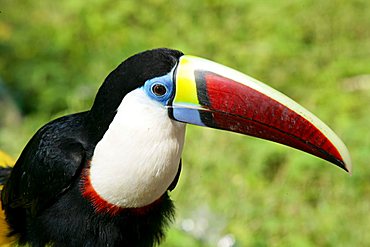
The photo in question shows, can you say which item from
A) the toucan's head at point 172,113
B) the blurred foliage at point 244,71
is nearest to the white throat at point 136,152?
the toucan's head at point 172,113

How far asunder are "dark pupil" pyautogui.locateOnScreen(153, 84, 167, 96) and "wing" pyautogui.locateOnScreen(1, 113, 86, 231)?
323 millimetres

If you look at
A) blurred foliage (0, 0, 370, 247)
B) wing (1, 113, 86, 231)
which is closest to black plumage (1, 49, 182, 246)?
wing (1, 113, 86, 231)

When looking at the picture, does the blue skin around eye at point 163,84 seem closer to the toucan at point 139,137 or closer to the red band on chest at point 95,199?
the toucan at point 139,137

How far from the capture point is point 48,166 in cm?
232

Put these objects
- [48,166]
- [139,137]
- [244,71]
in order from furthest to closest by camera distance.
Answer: [244,71]
[48,166]
[139,137]

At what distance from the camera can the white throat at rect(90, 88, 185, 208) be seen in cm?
216

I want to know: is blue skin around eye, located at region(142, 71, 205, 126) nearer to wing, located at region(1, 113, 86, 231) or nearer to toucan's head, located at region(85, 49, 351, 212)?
toucan's head, located at region(85, 49, 351, 212)

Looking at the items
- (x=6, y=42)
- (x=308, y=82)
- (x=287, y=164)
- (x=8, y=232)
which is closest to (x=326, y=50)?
(x=308, y=82)

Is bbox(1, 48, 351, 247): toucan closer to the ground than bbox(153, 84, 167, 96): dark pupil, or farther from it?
closer to the ground

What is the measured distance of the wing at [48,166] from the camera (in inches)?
90.7

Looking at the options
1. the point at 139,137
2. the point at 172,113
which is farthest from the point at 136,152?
the point at 172,113

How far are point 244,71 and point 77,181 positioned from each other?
2.42 metres

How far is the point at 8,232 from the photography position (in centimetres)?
268

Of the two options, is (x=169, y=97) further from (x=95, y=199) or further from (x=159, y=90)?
(x=95, y=199)
